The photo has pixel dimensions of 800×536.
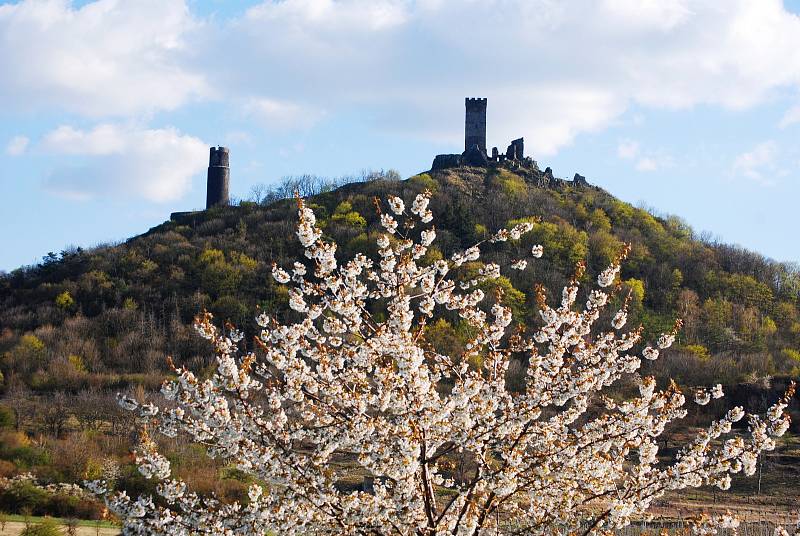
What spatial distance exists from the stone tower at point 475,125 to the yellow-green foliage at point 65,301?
108 feet

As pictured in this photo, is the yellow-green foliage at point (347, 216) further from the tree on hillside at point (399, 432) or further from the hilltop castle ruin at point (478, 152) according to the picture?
the tree on hillside at point (399, 432)

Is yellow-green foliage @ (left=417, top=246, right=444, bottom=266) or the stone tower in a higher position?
the stone tower

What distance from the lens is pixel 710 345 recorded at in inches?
2203

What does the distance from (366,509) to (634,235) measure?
2605 inches

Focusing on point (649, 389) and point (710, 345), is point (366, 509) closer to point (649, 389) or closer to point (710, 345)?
point (649, 389)

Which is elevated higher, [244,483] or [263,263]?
[263,263]

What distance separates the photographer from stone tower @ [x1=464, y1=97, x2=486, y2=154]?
7675 cm

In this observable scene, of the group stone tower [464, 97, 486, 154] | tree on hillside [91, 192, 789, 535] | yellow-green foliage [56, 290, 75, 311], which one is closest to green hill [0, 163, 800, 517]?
yellow-green foliage [56, 290, 75, 311]

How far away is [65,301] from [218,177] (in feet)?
58.0

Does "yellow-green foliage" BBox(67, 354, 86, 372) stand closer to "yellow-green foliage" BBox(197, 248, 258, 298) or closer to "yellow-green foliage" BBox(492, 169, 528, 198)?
"yellow-green foliage" BBox(197, 248, 258, 298)

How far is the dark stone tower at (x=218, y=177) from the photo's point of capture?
72.8 metres

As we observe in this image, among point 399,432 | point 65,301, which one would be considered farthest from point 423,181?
point 399,432

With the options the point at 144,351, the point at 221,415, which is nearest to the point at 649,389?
the point at 221,415

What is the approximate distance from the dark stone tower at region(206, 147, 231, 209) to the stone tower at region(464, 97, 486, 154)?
1878 centimetres
